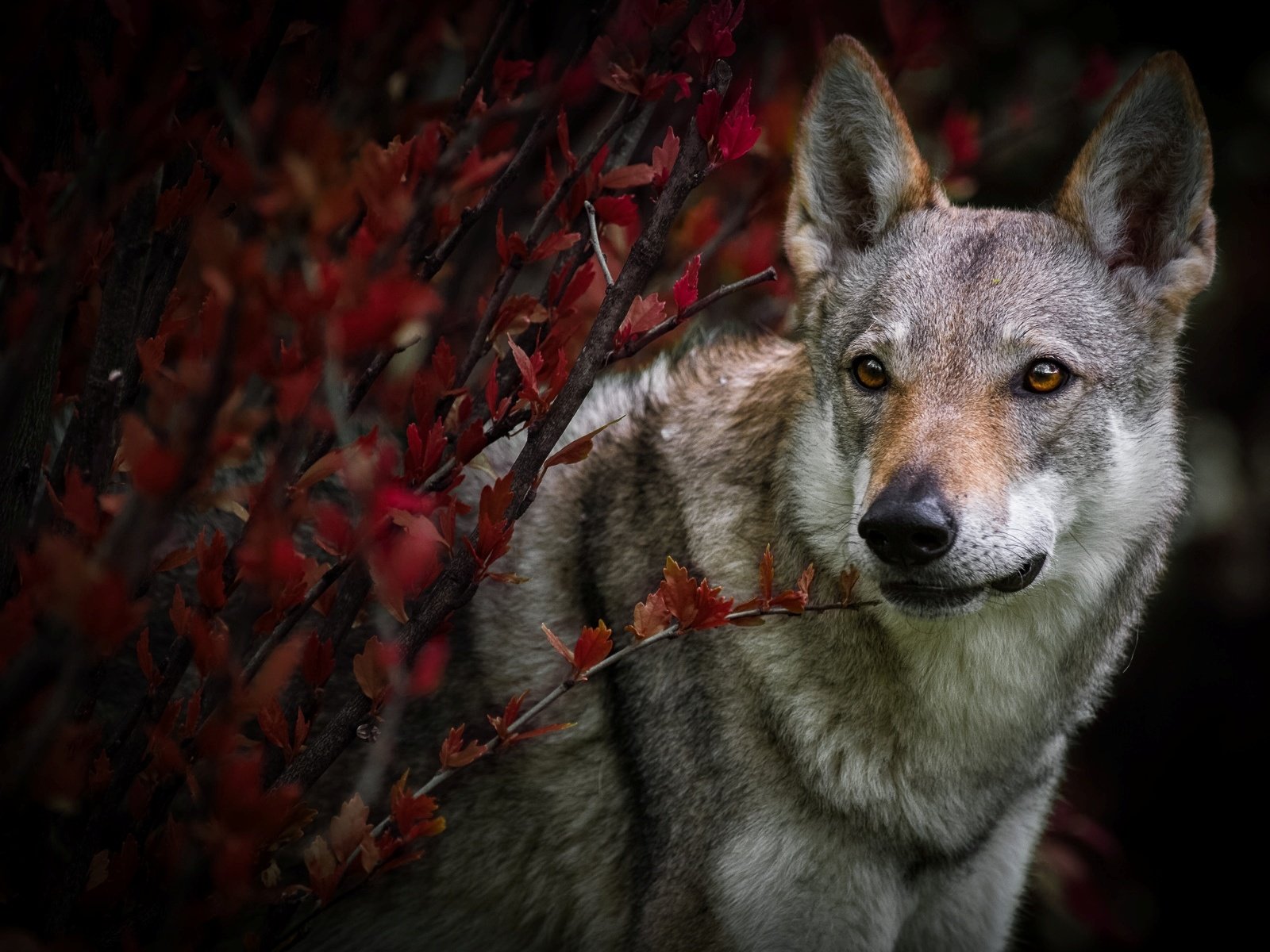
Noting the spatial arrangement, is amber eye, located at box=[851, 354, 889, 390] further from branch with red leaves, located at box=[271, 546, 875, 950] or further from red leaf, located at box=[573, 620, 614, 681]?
red leaf, located at box=[573, 620, 614, 681]

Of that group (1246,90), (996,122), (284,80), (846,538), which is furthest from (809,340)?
(1246,90)

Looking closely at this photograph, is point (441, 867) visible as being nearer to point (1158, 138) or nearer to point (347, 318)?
point (347, 318)

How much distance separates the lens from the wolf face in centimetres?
236

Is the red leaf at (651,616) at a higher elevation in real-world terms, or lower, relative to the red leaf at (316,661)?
lower

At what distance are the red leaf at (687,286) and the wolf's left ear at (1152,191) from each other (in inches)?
47.6

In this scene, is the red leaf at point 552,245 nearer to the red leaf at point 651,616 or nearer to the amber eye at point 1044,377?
the red leaf at point 651,616

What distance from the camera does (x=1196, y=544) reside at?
6254 millimetres

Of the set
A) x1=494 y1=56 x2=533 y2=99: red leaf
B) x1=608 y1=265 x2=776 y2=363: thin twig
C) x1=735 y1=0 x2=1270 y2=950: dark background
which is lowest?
x1=735 y1=0 x2=1270 y2=950: dark background

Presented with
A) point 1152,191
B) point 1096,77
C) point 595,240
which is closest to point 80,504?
point 595,240

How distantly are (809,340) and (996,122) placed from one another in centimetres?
244

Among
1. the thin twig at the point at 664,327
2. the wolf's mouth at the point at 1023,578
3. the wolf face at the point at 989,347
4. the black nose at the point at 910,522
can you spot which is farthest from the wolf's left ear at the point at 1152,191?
the thin twig at the point at 664,327

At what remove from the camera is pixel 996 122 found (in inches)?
186

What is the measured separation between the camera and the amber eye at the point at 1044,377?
2.53 metres

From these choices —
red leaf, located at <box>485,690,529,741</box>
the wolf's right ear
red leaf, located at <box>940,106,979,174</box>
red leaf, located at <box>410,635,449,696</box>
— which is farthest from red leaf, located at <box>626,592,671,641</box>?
red leaf, located at <box>940,106,979,174</box>
